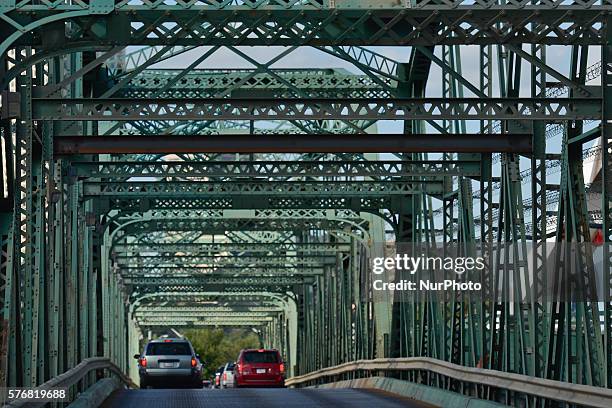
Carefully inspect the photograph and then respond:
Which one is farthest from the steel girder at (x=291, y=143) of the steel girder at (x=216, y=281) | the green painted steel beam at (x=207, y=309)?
the green painted steel beam at (x=207, y=309)

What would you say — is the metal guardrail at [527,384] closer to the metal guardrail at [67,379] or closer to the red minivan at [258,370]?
the metal guardrail at [67,379]

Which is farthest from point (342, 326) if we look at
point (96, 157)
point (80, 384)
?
point (80, 384)

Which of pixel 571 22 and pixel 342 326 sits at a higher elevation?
pixel 571 22

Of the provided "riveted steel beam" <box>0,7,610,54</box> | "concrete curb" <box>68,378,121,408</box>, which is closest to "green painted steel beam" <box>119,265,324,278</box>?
"concrete curb" <box>68,378,121,408</box>

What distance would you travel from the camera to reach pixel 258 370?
4431 centimetres

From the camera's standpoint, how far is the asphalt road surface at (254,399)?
26.2 meters

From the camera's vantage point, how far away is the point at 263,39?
1886cm

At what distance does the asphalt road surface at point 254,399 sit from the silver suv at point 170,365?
858 centimetres

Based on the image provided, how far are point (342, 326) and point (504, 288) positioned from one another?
31.1 metres

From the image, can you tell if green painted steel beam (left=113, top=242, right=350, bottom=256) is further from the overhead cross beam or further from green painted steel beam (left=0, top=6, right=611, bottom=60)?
green painted steel beam (left=0, top=6, right=611, bottom=60)

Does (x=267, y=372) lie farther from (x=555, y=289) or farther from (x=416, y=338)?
(x=555, y=289)

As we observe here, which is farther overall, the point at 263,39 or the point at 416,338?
the point at 416,338

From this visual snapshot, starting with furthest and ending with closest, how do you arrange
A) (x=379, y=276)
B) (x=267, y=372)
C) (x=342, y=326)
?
1. (x=342, y=326)
2. (x=379, y=276)
3. (x=267, y=372)

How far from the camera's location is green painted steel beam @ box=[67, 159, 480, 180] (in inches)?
1177
